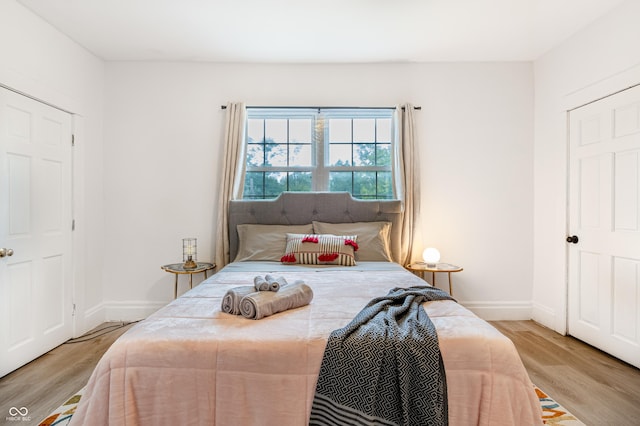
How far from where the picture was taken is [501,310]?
3834 mm

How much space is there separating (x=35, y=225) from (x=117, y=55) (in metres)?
1.91

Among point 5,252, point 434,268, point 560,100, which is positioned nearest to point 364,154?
point 434,268

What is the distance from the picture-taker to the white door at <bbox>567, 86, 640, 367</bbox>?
2688mm

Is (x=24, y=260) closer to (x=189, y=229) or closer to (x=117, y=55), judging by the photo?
(x=189, y=229)

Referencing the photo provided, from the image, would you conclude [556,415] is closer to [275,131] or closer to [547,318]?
[547,318]

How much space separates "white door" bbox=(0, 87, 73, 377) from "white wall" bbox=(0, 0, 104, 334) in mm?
125

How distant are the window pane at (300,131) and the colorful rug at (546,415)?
2923 millimetres

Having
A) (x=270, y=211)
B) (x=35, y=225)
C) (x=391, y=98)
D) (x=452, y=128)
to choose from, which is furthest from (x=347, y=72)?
(x=35, y=225)

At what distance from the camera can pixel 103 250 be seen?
12.4ft

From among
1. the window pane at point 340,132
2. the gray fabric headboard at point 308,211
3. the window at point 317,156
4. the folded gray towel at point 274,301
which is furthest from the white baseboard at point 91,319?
the window pane at point 340,132

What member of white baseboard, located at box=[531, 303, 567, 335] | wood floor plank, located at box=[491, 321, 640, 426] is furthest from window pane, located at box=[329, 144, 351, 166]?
white baseboard, located at box=[531, 303, 567, 335]

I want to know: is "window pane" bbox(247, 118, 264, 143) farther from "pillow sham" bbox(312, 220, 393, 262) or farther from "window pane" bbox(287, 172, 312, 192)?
"pillow sham" bbox(312, 220, 393, 262)

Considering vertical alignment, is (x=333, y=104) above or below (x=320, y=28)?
below

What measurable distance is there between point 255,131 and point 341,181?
1.10 m
